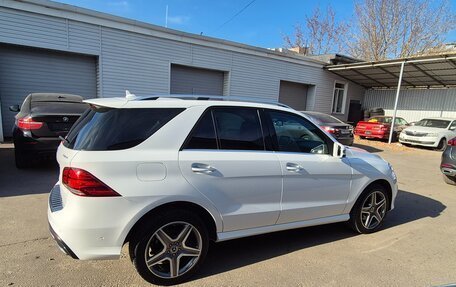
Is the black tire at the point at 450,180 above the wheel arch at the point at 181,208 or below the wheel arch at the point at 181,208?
below

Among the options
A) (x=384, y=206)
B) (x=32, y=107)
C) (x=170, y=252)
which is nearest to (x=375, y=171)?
(x=384, y=206)

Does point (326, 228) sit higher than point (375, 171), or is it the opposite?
point (375, 171)

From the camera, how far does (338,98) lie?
21.8 metres

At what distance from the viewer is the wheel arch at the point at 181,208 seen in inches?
107

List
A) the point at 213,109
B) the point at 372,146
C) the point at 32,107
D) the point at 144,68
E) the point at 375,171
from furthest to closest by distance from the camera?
the point at 372,146
the point at 144,68
the point at 32,107
the point at 375,171
the point at 213,109

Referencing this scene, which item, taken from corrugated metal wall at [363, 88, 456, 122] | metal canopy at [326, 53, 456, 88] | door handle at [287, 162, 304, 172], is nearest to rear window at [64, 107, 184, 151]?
door handle at [287, 162, 304, 172]

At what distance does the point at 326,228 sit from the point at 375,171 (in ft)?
3.44

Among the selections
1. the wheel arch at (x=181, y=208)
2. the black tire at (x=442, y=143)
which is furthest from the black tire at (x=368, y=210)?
the black tire at (x=442, y=143)

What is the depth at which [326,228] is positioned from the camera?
4.46 meters

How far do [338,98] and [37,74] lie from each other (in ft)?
59.1

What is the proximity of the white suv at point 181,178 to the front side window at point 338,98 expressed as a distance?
18783 mm

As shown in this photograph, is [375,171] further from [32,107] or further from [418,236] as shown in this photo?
[32,107]

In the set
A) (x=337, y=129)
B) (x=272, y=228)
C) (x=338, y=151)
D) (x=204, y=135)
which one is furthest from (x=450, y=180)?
(x=204, y=135)

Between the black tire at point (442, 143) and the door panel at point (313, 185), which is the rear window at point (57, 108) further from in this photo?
the black tire at point (442, 143)
